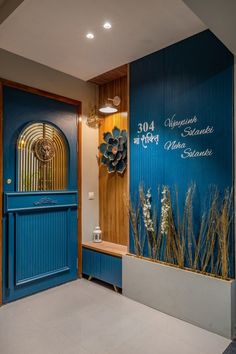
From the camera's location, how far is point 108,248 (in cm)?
349

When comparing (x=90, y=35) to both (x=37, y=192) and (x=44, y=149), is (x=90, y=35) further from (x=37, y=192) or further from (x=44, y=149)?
(x=37, y=192)

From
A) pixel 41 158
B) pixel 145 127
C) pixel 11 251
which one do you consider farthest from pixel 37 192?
pixel 145 127

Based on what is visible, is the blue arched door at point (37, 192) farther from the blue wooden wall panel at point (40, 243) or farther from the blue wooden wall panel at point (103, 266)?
the blue wooden wall panel at point (103, 266)

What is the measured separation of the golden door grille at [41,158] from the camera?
3.17m

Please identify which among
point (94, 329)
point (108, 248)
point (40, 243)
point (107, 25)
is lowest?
point (94, 329)

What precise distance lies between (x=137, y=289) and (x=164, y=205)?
108cm

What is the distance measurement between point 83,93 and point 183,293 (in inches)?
120

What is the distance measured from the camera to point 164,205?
2.84 m

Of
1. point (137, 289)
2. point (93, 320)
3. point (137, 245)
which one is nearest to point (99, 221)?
point (137, 245)

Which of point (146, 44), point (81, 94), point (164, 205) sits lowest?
point (164, 205)

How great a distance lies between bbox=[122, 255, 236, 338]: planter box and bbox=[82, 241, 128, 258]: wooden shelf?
18 centimetres

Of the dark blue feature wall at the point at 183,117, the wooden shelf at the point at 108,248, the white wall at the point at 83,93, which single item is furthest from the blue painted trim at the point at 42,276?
the dark blue feature wall at the point at 183,117

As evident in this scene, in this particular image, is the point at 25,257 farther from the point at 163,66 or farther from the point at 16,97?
the point at 163,66

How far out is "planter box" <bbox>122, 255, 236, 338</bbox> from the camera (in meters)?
2.33
